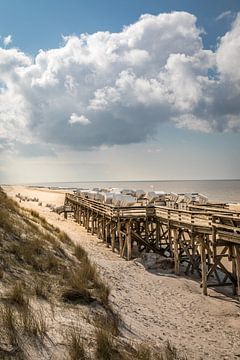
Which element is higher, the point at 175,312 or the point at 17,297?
the point at 17,297

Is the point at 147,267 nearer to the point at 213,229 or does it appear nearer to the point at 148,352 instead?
the point at 213,229

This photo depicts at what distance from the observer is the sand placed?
853 centimetres

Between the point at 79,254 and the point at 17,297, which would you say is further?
the point at 79,254

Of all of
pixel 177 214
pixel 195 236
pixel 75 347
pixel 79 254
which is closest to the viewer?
pixel 75 347

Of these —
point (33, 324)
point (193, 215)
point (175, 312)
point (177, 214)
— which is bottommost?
point (175, 312)

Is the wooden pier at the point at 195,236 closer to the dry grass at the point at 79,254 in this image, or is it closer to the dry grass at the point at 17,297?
the dry grass at the point at 79,254

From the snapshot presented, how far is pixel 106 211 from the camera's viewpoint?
76.5ft

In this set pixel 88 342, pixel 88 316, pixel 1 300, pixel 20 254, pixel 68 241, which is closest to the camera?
pixel 88 342

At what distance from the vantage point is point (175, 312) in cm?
1163

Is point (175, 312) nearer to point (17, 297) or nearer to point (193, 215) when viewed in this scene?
point (193, 215)

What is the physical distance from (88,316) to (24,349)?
7.25ft

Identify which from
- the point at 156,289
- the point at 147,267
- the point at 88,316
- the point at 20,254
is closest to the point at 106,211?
the point at 147,267

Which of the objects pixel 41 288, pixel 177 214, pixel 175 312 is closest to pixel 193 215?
pixel 177 214

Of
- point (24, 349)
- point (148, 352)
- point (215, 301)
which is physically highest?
point (24, 349)
